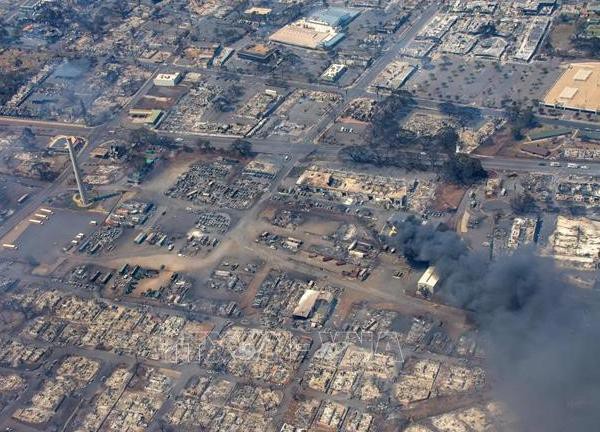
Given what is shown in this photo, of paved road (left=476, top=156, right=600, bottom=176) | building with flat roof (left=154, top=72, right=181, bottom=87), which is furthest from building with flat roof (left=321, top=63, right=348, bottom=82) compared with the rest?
paved road (left=476, top=156, right=600, bottom=176)

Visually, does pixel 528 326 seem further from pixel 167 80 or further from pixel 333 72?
pixel 167 80

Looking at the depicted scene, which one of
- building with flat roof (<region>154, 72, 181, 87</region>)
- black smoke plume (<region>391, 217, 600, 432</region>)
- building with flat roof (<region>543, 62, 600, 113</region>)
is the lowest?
building with flat roof (<region>543, 62, 600, 113</region>)

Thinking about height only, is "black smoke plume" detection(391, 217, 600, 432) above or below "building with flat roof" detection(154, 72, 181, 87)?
above

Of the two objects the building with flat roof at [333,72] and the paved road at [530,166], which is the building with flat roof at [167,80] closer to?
the building with flat roof at [333,72]

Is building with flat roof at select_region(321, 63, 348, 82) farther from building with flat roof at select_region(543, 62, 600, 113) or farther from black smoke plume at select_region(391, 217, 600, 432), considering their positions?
black smoke plume at select_region(391, 217, 600, 432)

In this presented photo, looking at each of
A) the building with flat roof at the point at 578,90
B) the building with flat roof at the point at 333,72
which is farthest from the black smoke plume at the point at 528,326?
the building with flat roof at the point at 333,72

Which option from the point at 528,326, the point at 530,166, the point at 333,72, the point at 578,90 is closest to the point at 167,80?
the point at 333,72

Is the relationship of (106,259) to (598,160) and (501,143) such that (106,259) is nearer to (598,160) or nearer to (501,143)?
(501,143)
